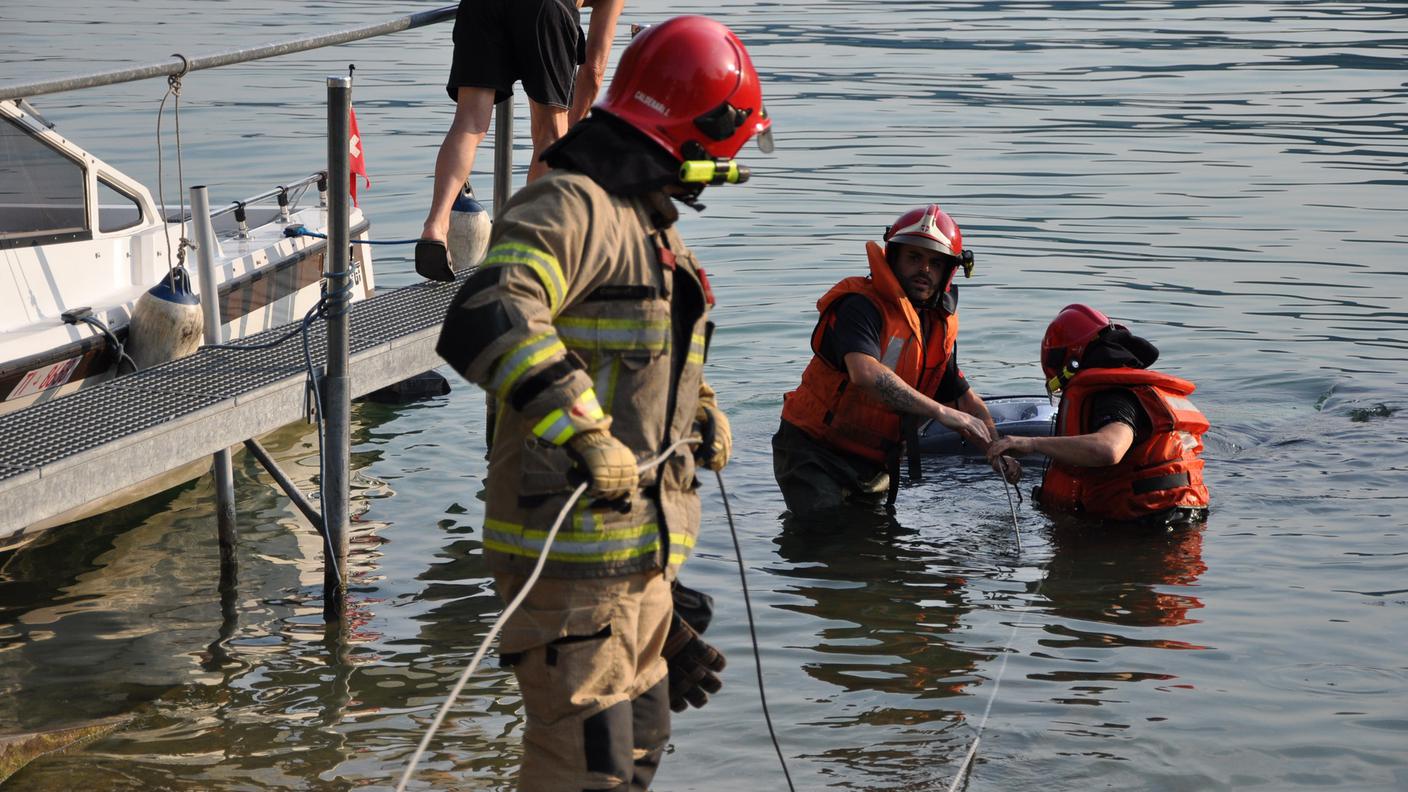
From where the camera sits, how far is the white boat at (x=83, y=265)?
6.93m

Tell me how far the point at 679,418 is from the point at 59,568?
4.63 metres

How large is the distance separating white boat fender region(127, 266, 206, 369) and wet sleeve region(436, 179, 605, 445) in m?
3.83

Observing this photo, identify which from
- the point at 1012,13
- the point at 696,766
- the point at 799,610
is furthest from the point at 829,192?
the point at 1012,13

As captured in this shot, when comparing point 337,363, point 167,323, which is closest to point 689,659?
point 337,363

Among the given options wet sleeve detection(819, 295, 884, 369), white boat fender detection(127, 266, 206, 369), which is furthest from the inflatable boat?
white boat fender detection(127, 266, 206, 369)

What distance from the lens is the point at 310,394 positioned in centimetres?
627

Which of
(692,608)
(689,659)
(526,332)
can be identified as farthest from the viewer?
(692,608)

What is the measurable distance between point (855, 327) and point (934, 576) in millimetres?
1198

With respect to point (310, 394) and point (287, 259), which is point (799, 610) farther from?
point (287, 259)

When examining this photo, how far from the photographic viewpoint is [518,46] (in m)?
7.10

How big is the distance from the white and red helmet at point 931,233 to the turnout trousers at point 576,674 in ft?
12.8

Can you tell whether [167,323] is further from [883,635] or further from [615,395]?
[615,395]

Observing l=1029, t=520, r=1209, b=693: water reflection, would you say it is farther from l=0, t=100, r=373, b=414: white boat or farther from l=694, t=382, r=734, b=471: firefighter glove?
l=0, t=100, r=373, b=414: white boat

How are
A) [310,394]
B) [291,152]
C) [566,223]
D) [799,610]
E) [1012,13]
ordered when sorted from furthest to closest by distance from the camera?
[1012,13] < [291,152] < [799,610] < [310,394] < [566,223]
